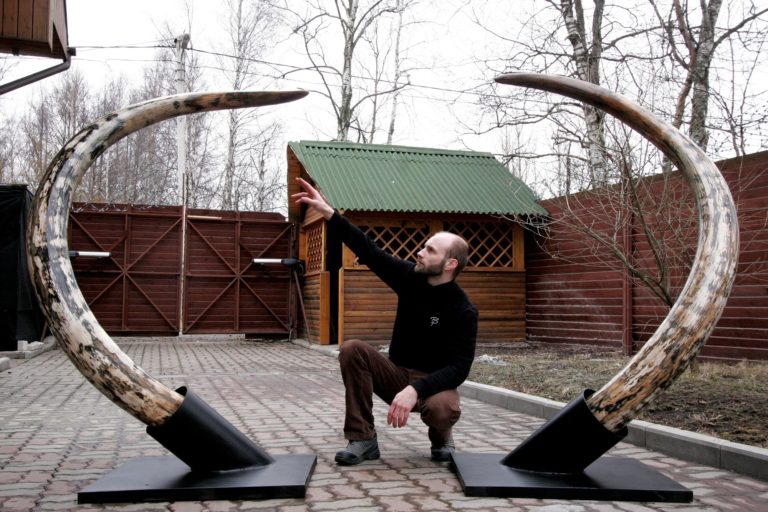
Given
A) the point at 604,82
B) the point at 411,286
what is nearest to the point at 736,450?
the point at 411,286

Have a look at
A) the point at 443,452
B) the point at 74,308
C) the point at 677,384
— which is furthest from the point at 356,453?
the point at 677,384

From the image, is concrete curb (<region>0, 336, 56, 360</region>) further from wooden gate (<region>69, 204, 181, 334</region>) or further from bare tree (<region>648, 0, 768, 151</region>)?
bare tree (<region>648, 0, 768, 151</region>)

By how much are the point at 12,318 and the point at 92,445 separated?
730 centimetres

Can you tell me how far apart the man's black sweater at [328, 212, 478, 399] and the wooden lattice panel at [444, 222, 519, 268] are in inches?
355

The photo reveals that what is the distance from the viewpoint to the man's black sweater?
396cm

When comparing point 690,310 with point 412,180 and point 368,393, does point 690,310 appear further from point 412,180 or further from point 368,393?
point 412,180

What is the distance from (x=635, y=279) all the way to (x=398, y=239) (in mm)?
4583

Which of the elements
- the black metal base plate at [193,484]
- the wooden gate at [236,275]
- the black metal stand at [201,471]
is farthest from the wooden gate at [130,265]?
the black metal base plate at [193,484]

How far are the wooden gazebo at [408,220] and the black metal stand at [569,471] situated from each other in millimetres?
8434

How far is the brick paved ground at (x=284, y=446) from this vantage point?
10.8 ft

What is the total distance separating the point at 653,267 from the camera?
32.7 ft

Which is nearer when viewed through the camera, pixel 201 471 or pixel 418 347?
pixel 201 471

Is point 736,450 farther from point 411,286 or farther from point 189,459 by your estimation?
point 189,459

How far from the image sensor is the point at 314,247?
1462 cm
